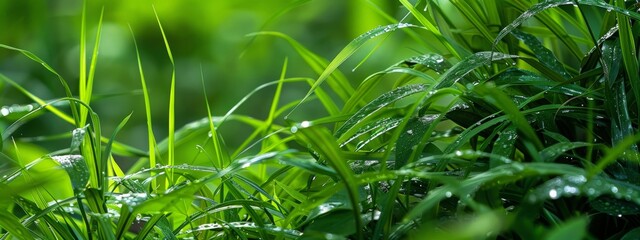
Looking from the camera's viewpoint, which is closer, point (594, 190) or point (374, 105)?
point (594, 190)

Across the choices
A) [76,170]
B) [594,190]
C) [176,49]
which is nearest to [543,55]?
[594,190]

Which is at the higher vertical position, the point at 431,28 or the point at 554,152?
the point at 431,28

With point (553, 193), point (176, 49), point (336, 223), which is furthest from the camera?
point (176, 49)

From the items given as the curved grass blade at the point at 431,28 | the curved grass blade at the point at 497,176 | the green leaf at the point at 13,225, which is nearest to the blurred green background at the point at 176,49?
the curved grass blade at the point at 431,28

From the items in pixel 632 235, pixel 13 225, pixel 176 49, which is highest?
pixel 176 49

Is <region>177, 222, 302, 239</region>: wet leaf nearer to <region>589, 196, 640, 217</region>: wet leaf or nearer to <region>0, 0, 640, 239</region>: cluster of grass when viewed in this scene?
<region>0, 0, 640, 239</region>: cluster of grass

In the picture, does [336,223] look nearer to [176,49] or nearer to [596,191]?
[596,191]

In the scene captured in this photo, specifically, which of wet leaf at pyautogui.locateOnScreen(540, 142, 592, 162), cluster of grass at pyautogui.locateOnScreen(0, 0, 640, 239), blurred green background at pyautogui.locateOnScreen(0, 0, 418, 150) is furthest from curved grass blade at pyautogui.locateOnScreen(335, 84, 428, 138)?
blurred green background at pyautogui.locateOnScreen(0, 0, 418, 150)

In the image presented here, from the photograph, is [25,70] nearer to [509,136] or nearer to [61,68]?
[61,68]

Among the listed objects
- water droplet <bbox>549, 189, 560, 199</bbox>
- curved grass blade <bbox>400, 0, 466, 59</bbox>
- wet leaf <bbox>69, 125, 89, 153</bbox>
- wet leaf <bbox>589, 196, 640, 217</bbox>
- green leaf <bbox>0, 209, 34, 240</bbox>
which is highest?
curved grass blade <bbox>400, 0, 466, 59</bbox>
